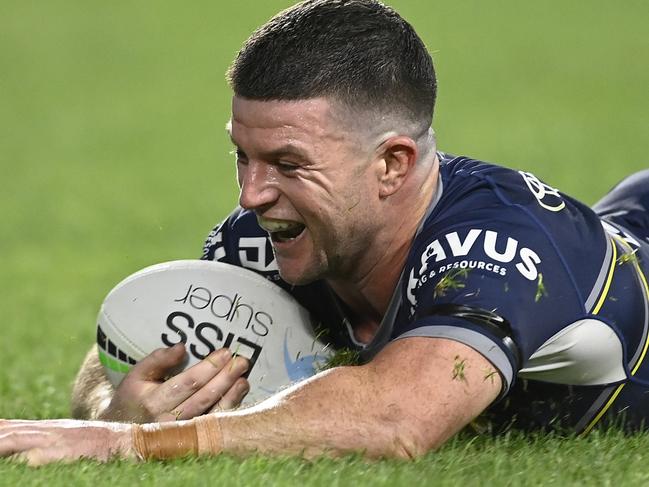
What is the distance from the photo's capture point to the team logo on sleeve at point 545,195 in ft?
17.1

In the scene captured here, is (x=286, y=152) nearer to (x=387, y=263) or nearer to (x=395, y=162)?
(x=395, y=162)

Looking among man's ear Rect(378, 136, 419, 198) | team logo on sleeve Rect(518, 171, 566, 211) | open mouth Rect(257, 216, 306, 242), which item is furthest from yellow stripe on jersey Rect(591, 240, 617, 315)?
open mouth Rect(257, 216, 306, 242)

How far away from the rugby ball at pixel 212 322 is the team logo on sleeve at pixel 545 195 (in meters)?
1.08

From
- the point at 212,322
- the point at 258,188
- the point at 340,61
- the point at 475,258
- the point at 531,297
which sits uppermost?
the point at 340,61

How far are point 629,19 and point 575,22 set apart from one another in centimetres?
109

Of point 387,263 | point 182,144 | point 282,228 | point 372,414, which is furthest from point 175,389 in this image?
→ point 182,144

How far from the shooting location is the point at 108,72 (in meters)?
25.7

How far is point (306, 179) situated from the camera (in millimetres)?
5008

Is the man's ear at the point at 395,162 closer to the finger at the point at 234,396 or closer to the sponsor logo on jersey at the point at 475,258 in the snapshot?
the sponsor logo on jersey at the point at 475,258

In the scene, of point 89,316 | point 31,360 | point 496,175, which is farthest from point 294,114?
point 89,316

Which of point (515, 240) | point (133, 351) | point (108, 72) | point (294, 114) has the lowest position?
point (108, 72)

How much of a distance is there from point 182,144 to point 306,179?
1529 cm

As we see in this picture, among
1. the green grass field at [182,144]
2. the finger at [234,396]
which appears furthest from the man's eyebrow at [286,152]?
the green grass field at [182,144]

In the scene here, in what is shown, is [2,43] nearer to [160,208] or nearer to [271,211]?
[160,208]
